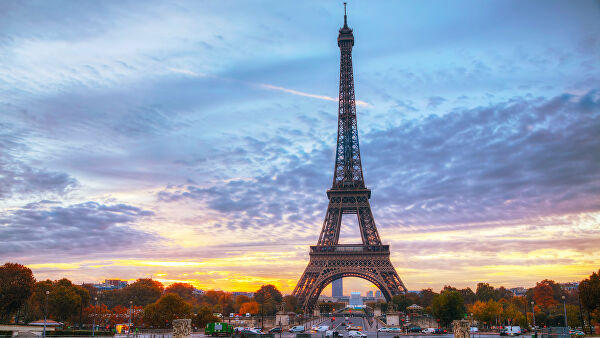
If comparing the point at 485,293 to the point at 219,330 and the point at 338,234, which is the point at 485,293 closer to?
the point at 338,234

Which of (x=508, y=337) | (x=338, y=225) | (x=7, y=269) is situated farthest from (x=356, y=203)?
(x=7, y=269)

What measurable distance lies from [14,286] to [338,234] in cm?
6505

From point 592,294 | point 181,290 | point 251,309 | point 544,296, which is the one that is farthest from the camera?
point 181,290

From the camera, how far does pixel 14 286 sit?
231 ft

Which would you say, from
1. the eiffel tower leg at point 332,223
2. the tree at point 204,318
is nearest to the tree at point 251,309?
the eiffel tower leg at point 332,223

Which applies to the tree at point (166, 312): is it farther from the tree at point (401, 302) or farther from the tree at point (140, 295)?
the tree at point (140, 295)

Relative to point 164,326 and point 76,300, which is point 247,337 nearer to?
point 164,326

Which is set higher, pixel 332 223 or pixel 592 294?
pixel 332 223

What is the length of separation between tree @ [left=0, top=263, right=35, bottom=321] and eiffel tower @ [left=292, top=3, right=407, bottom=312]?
51839 millimetres

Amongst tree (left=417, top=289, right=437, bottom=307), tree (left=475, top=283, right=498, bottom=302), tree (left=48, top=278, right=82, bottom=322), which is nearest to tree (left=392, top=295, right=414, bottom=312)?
tree (left=417, top=289, right=437, bottom=307)

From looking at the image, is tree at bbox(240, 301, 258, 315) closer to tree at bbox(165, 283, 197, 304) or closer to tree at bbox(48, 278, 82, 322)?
tree at bbox(165, 283, 197, 304)

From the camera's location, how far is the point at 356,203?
107875 millimetres

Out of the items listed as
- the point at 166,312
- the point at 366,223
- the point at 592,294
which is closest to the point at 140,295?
the point at 166,312

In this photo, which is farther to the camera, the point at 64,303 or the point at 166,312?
the point at 64,303
